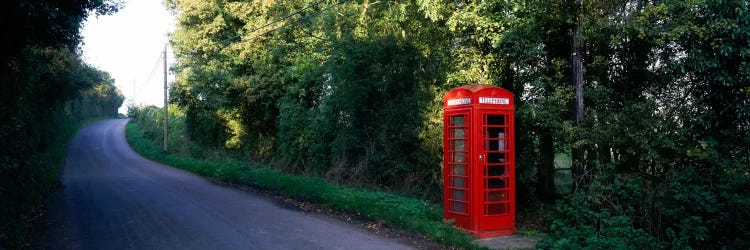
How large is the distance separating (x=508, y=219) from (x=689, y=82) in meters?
3.79

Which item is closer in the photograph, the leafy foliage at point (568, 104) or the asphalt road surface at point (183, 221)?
the leafy foliage at point (568, 104)

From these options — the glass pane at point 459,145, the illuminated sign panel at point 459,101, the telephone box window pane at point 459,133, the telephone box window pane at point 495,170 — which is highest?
the illuminated sign panel at point 459,101

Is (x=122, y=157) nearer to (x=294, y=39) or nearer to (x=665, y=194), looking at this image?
(x=294, y=39)

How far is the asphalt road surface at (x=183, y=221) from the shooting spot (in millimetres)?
7588

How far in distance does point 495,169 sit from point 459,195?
0.79 meters

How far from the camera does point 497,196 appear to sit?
838 centimetres

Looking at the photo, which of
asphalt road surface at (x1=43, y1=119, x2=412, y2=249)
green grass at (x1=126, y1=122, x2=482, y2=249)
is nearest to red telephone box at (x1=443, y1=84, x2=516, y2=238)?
green grass at (x1=126, y1=122, x2=482, y2=249)

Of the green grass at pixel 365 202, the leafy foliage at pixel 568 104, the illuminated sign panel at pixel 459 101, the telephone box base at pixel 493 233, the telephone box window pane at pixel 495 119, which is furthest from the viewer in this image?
the telephone box window pane at pixel 495 119

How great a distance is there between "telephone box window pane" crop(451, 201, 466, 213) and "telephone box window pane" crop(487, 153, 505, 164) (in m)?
0.93

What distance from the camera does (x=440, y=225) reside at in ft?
27.1

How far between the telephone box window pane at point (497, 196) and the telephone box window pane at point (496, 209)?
0.10 m

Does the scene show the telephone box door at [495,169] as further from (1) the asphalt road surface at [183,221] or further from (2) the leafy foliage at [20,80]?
(2) the leafy foliage at [20,80]

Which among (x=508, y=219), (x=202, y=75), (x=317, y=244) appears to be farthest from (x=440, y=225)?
(x=202, y=75)

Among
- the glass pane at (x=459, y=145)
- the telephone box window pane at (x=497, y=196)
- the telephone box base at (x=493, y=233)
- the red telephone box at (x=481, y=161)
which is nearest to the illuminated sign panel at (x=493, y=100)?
the red telephone box at (x=481, y=161)
